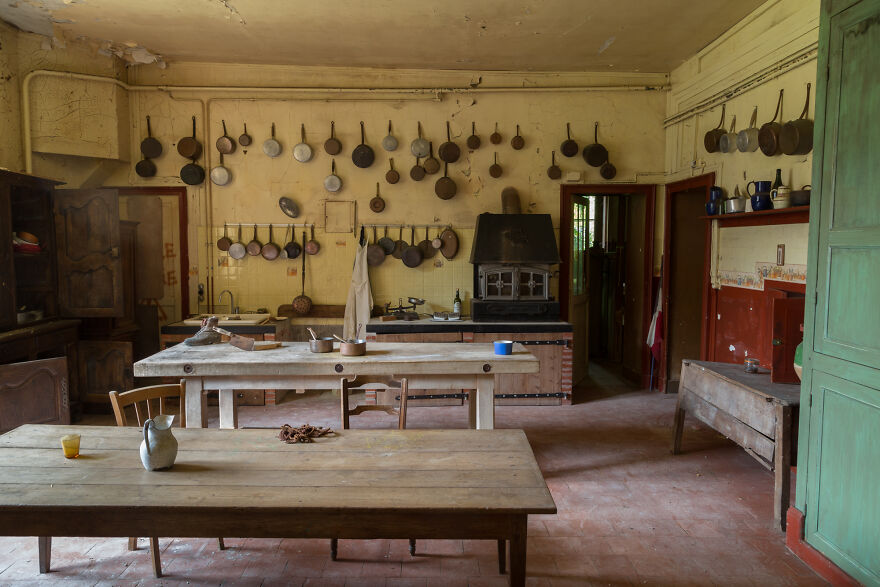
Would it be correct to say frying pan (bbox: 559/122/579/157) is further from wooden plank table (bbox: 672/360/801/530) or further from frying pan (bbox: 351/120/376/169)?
wooden plank table (bbox: 672/360/801/530)

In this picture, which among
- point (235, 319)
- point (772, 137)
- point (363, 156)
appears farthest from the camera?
point (363, 156)

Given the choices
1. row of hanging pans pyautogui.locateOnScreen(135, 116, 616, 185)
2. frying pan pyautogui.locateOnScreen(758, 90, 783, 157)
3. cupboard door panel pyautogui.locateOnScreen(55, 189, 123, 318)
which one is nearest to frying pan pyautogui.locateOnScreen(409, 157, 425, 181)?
row of hanging pans pyautogui.locateOnScreen(135, 116, 616, 185)

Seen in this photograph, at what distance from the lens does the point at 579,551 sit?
310 centimetres

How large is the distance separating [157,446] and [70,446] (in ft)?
1.46

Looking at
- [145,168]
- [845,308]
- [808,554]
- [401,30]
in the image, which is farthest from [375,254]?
[808,554]

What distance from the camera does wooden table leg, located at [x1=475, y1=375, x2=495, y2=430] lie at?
12.8 feet

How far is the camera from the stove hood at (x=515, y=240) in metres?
6.17

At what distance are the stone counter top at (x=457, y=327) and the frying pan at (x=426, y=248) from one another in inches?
39.6

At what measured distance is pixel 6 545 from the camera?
3.15 m

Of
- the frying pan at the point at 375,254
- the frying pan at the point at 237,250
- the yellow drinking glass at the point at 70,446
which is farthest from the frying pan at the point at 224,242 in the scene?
the yellow drinking glass at the point at 70,446

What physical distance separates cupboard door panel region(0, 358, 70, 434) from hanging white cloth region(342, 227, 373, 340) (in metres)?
2.76

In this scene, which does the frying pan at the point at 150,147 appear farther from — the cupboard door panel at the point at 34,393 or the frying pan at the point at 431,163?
the frying pan at the point at 431,163

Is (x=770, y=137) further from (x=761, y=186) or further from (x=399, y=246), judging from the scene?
(x=399, y=246)

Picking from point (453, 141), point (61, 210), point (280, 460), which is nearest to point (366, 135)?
point (453, 141)
